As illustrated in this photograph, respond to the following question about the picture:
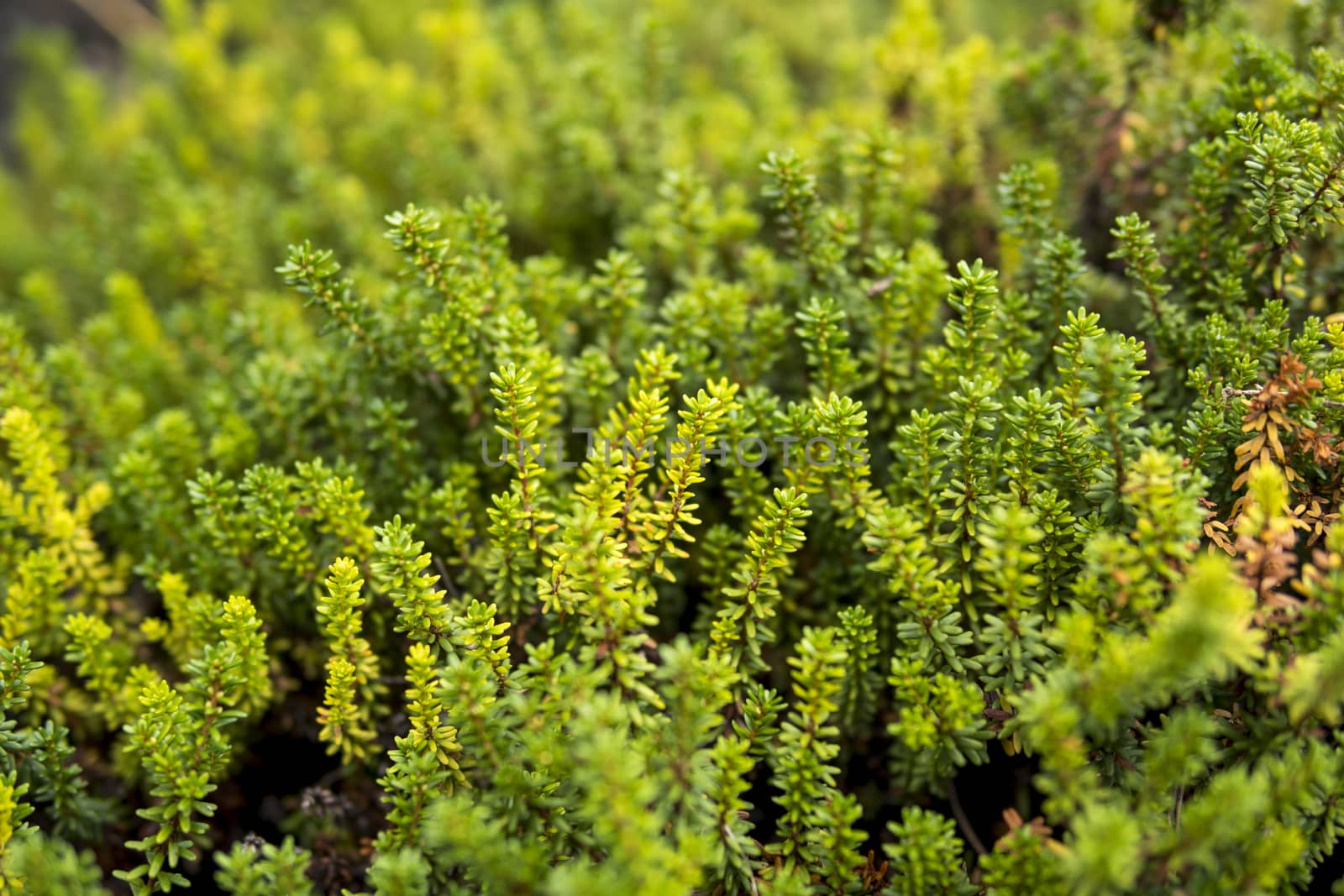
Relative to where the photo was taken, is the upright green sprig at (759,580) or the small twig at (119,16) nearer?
the upright green sprig at (759,580)

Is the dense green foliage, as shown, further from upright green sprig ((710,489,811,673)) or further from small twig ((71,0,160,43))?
small twig ((71,0,160,43))

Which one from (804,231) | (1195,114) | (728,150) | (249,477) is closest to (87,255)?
(249,477)

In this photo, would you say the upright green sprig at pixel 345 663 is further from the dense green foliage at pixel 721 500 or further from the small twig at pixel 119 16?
the small twig at pixel 119 16

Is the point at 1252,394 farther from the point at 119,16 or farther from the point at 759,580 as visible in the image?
the point at 119,16

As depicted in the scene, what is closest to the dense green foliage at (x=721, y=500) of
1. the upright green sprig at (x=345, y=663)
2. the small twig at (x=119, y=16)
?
the upright green sprig at (x=345, y=663)

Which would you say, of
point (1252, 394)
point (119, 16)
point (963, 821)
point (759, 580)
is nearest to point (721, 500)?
point (759, 580)
